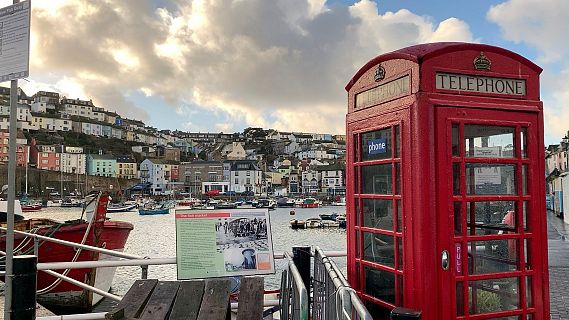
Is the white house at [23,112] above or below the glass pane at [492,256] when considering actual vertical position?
above

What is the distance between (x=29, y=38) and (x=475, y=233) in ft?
13.4

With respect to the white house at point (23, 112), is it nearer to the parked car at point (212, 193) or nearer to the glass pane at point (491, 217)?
the parked car at point (212, 193)

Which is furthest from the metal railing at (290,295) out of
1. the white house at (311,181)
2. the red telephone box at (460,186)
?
the white house at (311,181)

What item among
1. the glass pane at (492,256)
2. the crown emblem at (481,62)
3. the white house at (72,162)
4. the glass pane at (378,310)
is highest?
the white house at (72,162)

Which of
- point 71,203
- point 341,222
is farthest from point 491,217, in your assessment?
point 71,203

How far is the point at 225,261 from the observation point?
17.0 ft

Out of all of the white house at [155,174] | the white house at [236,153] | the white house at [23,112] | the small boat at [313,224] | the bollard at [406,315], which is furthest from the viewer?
the white house at [236,153]

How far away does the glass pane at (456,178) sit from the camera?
12.0ft

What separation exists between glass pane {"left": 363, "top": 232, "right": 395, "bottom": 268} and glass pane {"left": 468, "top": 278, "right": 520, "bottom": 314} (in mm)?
616

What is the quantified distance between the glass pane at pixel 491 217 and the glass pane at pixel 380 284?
0.74m

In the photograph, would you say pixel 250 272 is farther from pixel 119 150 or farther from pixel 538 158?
pixel 119 150

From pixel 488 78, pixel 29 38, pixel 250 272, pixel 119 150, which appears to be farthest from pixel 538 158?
pixel 119 150

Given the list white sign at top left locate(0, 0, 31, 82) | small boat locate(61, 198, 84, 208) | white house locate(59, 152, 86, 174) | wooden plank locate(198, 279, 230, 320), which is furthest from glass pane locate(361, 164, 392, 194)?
white house locate(59, 152, 86, 174)

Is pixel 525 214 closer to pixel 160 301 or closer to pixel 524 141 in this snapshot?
pixel 524 141
